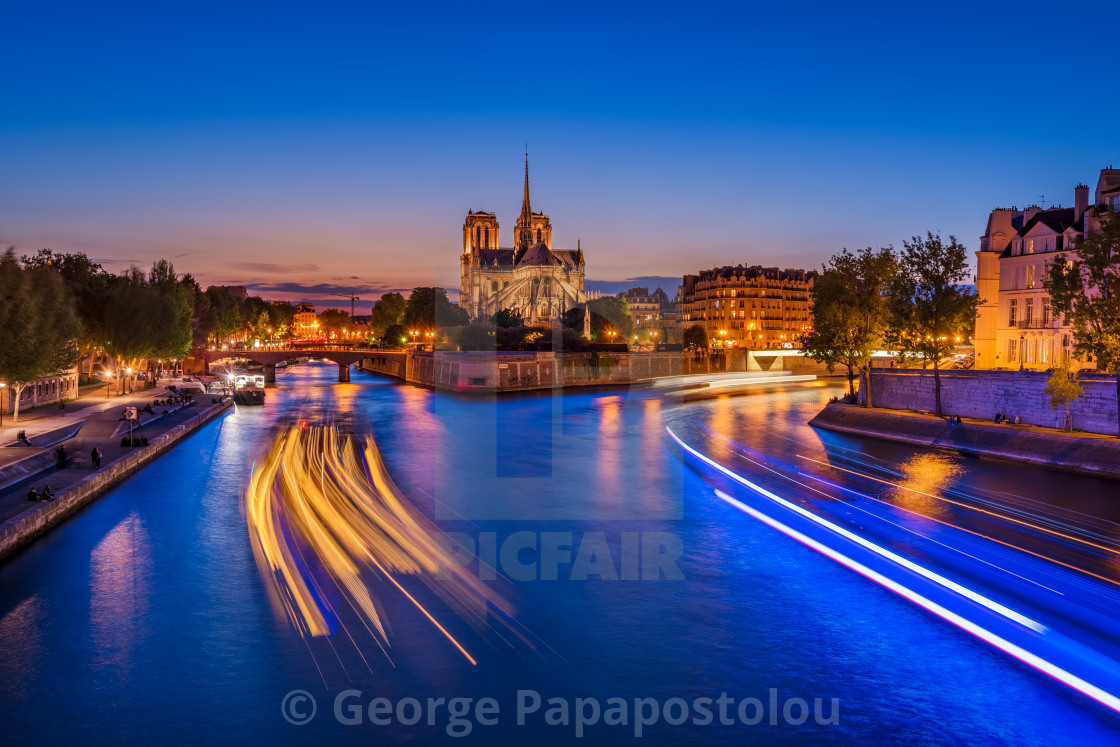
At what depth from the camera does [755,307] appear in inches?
5531

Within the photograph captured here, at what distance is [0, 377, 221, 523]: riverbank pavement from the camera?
2217cm

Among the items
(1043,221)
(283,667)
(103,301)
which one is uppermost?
(1043,221)

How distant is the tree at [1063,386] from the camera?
28.8 m

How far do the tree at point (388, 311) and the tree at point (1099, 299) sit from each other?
4964 inches

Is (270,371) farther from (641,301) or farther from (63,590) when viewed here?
(641,301)

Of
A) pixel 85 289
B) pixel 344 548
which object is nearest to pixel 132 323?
pixel 85 289

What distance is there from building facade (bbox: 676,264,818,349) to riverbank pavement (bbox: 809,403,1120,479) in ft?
316

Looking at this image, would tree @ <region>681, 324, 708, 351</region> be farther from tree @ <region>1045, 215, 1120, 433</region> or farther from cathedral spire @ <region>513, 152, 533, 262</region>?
tree @ <region>1045, 215, 1120, 433</region>

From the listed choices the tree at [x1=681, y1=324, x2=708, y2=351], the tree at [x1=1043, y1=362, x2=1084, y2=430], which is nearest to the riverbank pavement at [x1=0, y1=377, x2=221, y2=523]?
the tree at [x1=1043, y1=362, x2=1084, y2=430]

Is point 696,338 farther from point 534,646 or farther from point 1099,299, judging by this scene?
point 534,646

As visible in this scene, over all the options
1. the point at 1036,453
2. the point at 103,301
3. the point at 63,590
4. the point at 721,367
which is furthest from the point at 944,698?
the point at 721,367

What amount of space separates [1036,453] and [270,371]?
89.3m

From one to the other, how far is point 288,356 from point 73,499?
69.5 meters

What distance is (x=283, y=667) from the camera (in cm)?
1250
